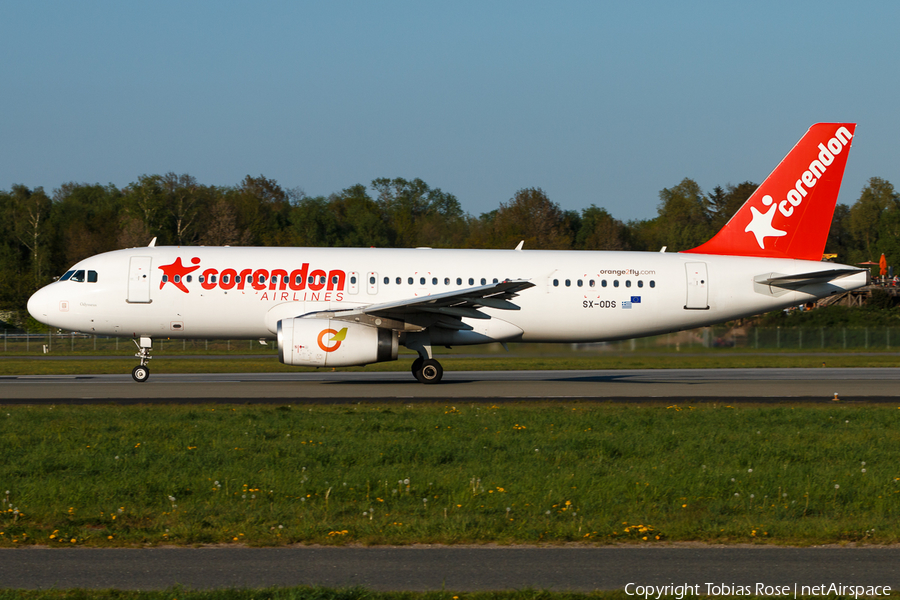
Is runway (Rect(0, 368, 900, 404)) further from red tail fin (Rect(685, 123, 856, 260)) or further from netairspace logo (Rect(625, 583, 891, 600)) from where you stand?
netairspace logo (Rect(625, 583, 891, 600))

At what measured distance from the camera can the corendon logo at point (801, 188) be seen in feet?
84.3

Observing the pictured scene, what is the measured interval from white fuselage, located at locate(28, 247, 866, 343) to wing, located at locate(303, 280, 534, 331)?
2.50ft

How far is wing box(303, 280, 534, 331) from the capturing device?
21234 mm

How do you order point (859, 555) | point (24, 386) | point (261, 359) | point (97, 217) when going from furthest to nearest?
point (97, 217) → point (261, 359) → point (24, 386) → point (859, 555)

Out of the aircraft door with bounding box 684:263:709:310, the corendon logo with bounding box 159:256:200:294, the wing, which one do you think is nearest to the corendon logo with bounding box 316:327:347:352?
the wing

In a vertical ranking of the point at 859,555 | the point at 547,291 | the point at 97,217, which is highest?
the point at 97,217

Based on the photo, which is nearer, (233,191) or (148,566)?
(148,566)

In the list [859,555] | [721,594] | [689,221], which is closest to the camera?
[721,594]

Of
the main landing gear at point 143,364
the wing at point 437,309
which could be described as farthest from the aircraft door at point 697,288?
the main landing gear at point 143,364

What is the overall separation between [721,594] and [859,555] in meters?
Answer: 1.92

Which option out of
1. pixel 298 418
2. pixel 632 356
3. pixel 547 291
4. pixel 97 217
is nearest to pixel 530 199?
pixel 97 217

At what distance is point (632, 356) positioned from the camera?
34.0 metres

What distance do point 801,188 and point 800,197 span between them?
279mm

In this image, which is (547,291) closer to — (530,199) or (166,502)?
(166,502)
